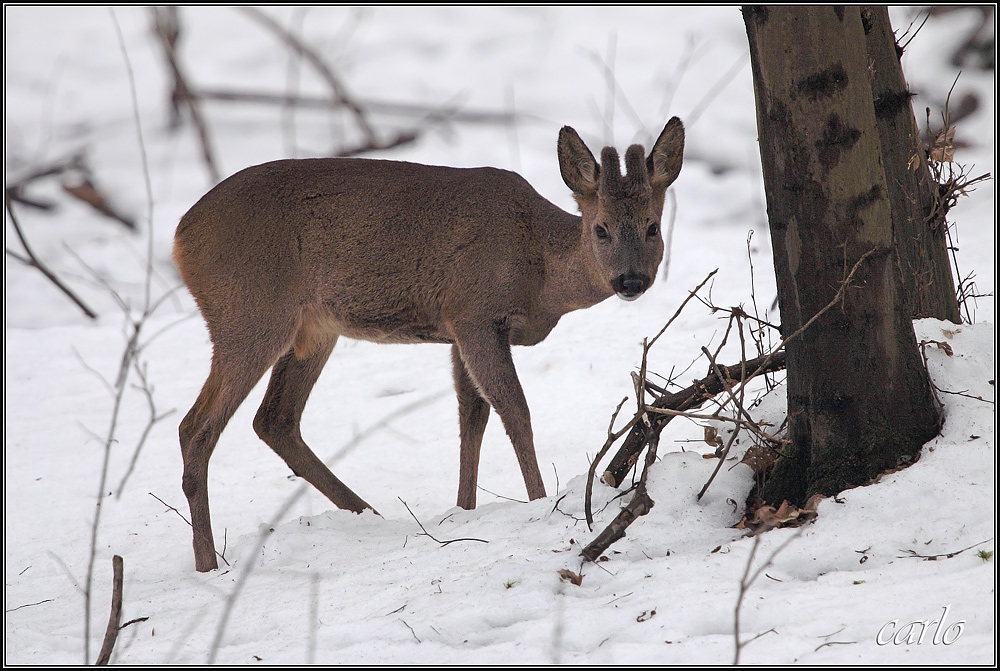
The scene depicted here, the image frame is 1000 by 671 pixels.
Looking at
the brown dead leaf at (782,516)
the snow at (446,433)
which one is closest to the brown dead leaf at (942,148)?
the snow at (446,433)

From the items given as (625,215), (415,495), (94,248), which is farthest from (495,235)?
Answer: (94,248)

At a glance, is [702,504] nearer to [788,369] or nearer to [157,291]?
[788,369]

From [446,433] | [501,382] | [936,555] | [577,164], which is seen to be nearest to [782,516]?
[936,555]

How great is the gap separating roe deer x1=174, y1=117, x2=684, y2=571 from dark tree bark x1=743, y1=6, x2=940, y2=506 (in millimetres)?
1484

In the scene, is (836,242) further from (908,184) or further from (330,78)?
(330,78)

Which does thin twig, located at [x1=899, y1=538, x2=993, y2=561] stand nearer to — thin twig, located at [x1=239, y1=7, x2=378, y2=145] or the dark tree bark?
the dark tree bark

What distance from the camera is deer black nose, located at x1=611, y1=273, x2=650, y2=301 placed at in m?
5.27

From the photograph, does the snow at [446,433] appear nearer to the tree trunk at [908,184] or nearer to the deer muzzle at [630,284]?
the tree trunk at [908,184]

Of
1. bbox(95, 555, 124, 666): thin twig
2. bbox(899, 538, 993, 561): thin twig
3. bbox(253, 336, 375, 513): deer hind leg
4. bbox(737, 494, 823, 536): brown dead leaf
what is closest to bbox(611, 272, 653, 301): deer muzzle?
bbox(737, 494, 823, 536): brown dead leaf

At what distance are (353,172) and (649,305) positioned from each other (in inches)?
123

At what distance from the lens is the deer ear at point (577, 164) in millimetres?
5574

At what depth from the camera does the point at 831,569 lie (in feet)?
11.0

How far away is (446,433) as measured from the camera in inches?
276

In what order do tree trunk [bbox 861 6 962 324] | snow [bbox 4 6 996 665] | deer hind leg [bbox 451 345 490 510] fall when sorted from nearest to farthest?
snow [bbox 4 6 996 665] < tree trunk [bbox 861 6 962 324] < deer hind leg [bbox 451 345 490 510]
